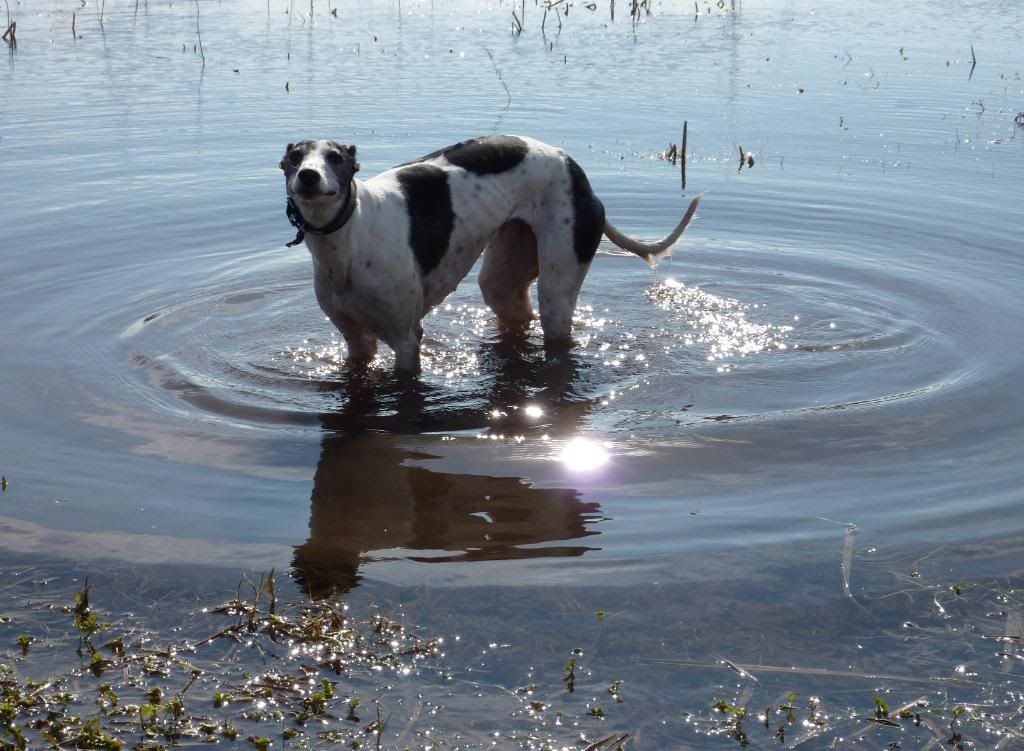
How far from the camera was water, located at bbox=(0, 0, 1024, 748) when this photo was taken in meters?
4.45

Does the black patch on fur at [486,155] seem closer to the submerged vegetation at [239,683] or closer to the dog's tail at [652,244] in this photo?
the dog's tail at [652,244]

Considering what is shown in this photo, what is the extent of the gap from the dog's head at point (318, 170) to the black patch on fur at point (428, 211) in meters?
0.57

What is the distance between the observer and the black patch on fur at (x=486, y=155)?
675 centimetres

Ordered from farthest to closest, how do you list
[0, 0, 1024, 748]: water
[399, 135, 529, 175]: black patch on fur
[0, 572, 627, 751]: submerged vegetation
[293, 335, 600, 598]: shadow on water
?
1. [399, 135, 529, 175]: black patch on fur
2. [293, 335, 600, 598]: shadow on water
3. [0, 0, 1024, 748]: water
4. [0, 572, 627, 751]: submerged vegetation

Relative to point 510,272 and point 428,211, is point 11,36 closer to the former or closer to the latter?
Result: point 510,272

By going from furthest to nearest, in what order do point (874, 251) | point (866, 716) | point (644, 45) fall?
point (644, 45)
point (874, 251)
point (866, 716)

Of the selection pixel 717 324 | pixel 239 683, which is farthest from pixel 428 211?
pixel 239 683

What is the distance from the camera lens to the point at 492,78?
14.8m

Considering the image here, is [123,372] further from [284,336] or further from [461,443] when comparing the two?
[461,443]

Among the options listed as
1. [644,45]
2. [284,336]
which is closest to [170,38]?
[644,45]

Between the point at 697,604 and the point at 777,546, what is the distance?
22.5 inches

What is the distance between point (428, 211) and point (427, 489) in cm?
176

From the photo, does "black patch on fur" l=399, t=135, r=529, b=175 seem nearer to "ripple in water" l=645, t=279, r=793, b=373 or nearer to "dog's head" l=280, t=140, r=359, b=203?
"dog's head" l=280, t=140, r=359, b=203

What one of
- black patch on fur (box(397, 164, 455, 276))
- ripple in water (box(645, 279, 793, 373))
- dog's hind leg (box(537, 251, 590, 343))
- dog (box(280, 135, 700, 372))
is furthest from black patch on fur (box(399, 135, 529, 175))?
ripple in water (box(645, 279, 793, 373))
